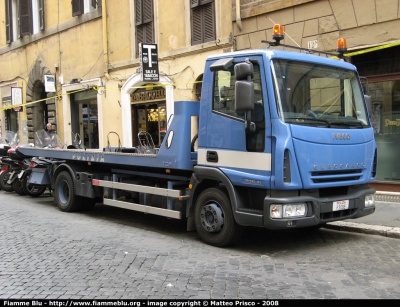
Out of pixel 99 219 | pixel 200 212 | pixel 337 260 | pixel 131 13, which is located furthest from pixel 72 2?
pixel 337 260

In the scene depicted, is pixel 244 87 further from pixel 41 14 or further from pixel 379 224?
pixel 41 14

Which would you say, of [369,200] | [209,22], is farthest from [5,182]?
[369,200]

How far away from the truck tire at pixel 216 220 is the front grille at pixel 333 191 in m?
1.19

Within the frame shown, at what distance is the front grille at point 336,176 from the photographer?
18.7 ft

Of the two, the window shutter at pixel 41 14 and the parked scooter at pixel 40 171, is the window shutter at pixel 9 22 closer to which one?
the window shutter at pixel 41 14

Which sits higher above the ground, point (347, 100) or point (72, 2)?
point (72, 2)

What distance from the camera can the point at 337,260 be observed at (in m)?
5.73

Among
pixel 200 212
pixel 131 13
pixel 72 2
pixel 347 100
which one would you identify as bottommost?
pixel 200 212

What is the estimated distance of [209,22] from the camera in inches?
540

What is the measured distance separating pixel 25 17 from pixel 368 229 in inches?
830

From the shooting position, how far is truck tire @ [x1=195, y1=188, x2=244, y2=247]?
6.12 metres

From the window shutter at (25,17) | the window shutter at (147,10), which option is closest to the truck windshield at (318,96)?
the window shutter at (147,10)

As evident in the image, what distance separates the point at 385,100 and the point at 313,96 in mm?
5157

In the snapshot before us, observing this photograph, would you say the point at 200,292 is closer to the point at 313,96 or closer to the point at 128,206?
the point at 313,96
